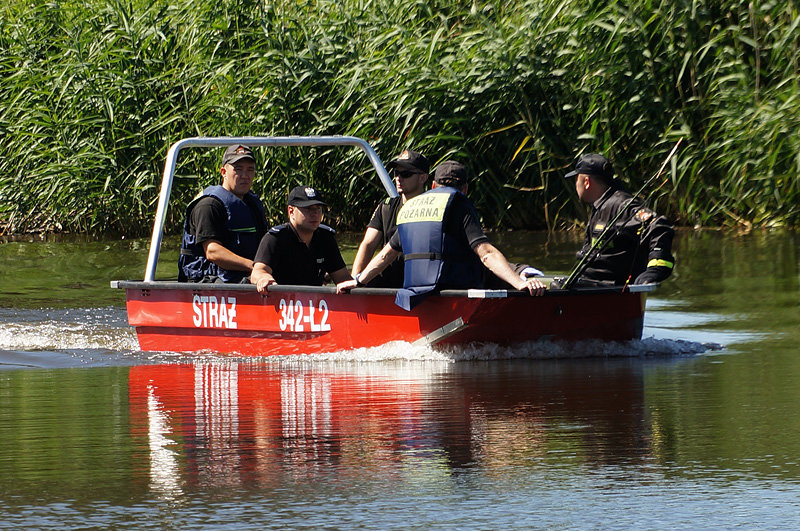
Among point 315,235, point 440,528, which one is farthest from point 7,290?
point 440,528

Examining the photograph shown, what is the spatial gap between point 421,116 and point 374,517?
36.0ft

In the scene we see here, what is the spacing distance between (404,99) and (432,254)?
7119 mm

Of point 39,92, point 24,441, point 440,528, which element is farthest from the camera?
point 39,92

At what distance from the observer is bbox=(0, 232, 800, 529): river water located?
4.55 metres

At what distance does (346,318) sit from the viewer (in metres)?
8.61

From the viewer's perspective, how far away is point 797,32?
45.0 feet

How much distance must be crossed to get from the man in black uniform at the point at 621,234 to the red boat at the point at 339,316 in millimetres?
247

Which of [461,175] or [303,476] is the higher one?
[461,175]

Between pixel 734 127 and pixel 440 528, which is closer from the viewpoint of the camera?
pixel 440 528

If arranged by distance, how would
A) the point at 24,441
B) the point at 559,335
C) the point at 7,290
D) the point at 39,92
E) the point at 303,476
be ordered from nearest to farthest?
the point at 303,476
the point at 24,441
the point at 559,335
the point at 7,290
the point at 39,92


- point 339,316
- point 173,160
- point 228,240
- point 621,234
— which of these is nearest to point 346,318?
point 339,316

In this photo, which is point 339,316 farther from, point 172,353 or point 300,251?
point 172,353

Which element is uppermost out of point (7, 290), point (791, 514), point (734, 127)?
point (734, 127)

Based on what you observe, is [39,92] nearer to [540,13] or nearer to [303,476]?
[540,13]
